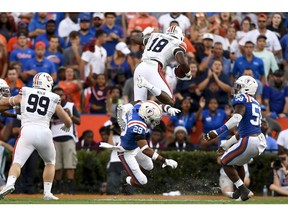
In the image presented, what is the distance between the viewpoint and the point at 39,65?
25.1 m

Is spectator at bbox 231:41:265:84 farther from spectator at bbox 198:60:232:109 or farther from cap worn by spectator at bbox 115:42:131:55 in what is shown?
cap worn by spectator at bbox 115:42:131:55

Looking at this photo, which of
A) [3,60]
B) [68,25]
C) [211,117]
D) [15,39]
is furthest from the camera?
[68,25]

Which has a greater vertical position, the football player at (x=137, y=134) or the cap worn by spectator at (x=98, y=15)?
the cap worn by spectator at (x=98, y=15)

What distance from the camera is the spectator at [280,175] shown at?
2231cm

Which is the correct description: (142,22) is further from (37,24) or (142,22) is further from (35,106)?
(35,106)

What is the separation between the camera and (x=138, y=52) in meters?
25.8

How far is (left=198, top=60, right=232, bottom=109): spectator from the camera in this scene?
24.8 m

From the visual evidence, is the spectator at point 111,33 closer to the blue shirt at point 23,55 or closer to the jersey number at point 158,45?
the blue shirt at point 23,55

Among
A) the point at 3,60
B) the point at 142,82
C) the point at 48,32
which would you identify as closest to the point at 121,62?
the point at 48,32

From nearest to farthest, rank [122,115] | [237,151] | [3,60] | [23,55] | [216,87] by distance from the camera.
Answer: [237,151], [122,115], [216,87], [23,55], [3,60]

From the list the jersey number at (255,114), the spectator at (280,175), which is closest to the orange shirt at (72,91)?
the spectator at (280,175)

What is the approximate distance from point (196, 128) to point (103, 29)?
366 cm

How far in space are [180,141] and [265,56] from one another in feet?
10.9

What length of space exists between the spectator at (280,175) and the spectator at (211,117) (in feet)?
6.09
